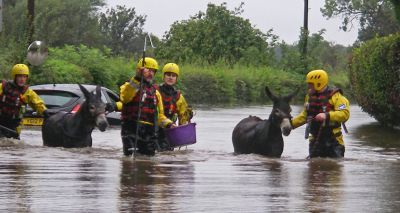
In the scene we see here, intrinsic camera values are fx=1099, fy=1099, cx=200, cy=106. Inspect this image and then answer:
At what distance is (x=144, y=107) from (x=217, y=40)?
55894 mm

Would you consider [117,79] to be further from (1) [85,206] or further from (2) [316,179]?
(1) [85,206]

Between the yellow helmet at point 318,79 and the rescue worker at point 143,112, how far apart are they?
2.18m

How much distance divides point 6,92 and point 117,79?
83.4 feet

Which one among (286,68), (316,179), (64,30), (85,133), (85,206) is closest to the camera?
(85,206)

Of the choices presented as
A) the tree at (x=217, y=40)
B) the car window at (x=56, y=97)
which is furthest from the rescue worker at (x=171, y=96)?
the tree at (x=217, y=40)

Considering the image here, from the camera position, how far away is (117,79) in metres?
43.5

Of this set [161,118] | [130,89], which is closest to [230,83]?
[161,118]

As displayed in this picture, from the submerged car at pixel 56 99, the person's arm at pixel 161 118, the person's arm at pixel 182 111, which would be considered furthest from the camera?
the submerged car at pixel 56 99

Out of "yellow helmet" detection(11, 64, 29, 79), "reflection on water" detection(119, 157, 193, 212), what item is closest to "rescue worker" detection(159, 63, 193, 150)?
"reflection on water" detection(119, 157, 193, 212)

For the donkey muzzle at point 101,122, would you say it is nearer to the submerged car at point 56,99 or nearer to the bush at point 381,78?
the submerged car at point 56,99

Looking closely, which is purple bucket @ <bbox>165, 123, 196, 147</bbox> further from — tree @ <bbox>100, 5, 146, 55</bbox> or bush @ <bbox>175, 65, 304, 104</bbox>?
tree @ <bbox>100, 5, 146, 55</bbox>

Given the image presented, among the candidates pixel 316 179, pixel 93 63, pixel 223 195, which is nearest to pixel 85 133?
pixel 316 179

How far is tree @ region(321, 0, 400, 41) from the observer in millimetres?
94562

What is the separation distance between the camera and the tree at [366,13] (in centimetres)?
9456
